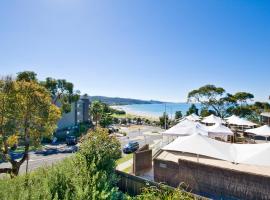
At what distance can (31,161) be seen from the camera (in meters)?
28.6

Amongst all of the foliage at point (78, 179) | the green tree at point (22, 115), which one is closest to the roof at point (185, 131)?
the foliage at point (78, 179)

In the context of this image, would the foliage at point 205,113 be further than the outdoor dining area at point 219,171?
Yes

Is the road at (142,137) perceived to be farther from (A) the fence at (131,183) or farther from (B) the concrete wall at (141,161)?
(A) the fence at (131,183)

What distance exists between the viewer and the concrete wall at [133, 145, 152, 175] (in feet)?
51.4

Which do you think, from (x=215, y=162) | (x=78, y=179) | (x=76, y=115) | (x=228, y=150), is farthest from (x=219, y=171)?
(x=76, y=115)

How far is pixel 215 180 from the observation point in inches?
435

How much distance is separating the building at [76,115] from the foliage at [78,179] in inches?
1686

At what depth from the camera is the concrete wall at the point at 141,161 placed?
1567 cm

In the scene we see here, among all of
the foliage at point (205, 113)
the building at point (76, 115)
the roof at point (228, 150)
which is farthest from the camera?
the building at point (76, 115)

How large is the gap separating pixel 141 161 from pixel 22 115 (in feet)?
30.0

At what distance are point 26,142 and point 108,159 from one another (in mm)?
8869

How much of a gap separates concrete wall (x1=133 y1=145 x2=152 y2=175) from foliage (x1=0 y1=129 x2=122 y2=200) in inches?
120

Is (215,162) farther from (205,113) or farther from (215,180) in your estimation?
(205,113)

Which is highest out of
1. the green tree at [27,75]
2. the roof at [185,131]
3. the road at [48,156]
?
the green tree at [27,75]
